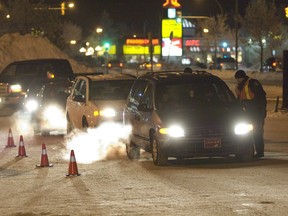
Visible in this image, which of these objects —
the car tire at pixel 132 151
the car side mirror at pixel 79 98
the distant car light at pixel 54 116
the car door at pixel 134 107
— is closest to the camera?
the car door at pixel 134 107

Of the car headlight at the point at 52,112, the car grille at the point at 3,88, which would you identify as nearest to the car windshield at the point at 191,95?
the car headlight at the point at 52,112

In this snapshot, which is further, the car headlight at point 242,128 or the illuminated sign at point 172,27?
the illuminated sign at point 172,27


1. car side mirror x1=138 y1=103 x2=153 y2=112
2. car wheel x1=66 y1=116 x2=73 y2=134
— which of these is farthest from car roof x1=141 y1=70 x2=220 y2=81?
car wheel x1=66 y1=116 x2=73 y2=134

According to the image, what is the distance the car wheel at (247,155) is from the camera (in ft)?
46.7

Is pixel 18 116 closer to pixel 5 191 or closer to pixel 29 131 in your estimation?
pixel 29 131

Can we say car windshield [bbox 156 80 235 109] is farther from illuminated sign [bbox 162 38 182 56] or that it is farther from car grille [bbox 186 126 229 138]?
illuminated sign [bbox 162 38 182 56]

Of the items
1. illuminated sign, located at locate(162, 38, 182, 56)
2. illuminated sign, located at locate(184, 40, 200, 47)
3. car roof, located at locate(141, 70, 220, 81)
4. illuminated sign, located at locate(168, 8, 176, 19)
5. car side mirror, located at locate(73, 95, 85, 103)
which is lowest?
illuminated sign, located at locate(184, 40, 200, 47)

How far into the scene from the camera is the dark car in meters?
22.1

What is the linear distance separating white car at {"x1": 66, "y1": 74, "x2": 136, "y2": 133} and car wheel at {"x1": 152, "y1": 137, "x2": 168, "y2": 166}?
3583mm

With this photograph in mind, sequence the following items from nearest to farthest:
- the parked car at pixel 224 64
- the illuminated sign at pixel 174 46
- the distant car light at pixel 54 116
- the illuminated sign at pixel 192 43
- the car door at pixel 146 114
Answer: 1. the car door at pixel 146 114
2. the distant car light at pixel 54 116
3. the illuminated sign at pixel 174 46
4. the parked car at pixel 224 64
5. the illuminated sign at pixel 192 43

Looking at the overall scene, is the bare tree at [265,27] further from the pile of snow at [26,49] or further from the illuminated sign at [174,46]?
the pile of snow at [26,49]

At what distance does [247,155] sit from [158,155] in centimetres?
160

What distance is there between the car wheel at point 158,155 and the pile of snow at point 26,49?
38510 mm

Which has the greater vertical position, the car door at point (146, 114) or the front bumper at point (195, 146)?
the car door at point (146, 114)
